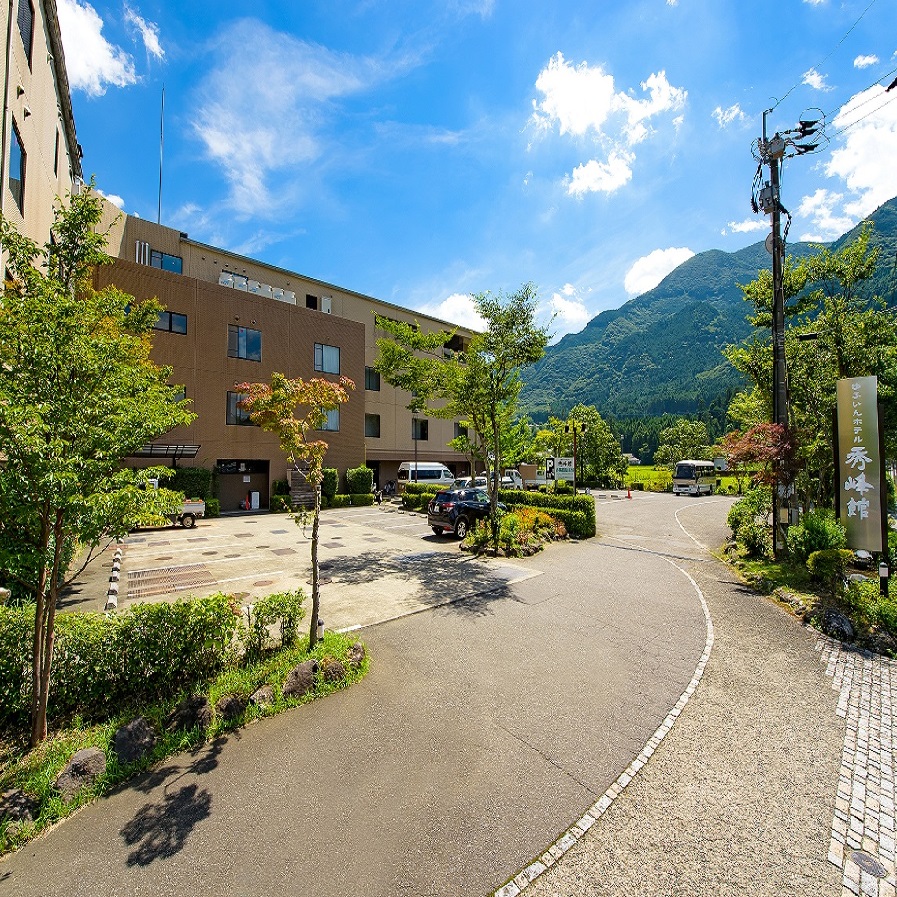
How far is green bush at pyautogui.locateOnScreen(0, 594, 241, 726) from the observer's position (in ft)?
14.9

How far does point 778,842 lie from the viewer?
3424 mm

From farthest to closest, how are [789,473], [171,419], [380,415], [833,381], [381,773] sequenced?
[380,415] < [833,381] < [789,473] < [171,419] < [381,773]

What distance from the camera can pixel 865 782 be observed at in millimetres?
4102

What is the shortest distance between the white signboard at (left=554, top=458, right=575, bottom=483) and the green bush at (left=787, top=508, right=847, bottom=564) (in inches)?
439

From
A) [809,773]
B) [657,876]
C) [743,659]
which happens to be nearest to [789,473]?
[743,659]

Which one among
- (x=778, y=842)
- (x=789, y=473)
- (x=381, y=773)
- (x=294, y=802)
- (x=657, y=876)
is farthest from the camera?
(x=789, y=473)

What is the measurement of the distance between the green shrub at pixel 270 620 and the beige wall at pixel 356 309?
2434 centimetres

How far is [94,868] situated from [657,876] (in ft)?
13.6

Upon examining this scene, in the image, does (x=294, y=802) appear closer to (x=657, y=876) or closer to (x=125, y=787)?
(x=125, y=787)

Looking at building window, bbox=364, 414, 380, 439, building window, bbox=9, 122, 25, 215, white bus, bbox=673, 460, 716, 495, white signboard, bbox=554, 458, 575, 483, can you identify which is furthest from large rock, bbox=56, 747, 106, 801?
white bus, bbox=673, 460, 716, 495

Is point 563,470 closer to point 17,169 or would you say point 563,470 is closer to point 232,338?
point 232,338

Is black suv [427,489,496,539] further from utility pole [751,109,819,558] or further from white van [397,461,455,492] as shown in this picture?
white van [397,461,455,492]

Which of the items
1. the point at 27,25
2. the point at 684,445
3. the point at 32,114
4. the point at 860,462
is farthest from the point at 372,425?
the point at 684,445

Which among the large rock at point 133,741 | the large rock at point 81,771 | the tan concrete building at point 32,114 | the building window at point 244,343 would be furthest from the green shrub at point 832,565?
the building window at point 244,343
